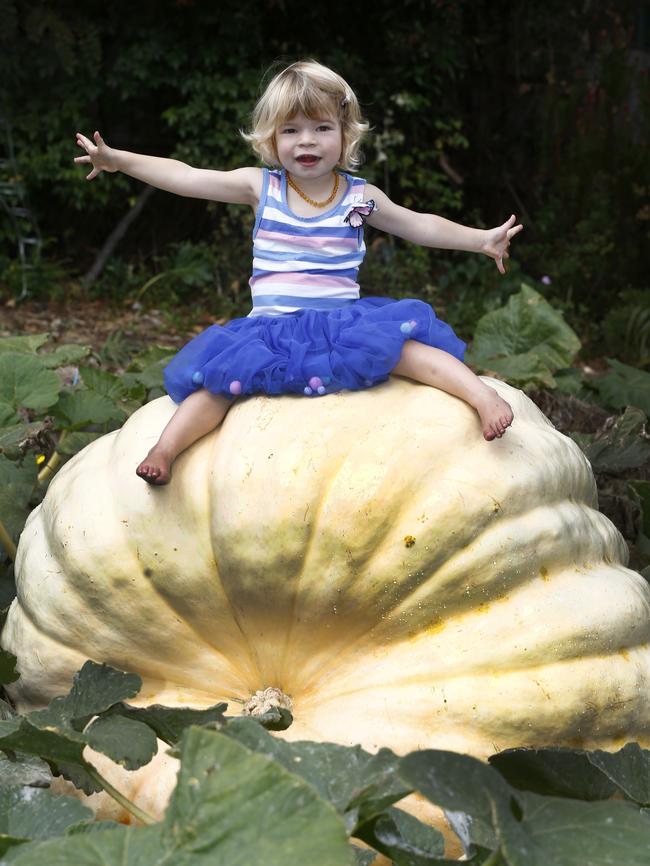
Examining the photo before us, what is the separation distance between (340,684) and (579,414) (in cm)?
161

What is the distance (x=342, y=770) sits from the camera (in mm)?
1208

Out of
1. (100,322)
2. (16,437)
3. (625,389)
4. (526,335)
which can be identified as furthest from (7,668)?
(100,322)

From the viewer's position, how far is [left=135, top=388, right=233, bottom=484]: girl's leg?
1.75 metres

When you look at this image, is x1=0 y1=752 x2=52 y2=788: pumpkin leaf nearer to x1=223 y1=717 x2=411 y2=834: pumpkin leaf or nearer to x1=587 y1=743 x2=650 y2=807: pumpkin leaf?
x1=223 y1=717 x2=411 y2=834: pumpkin leaf

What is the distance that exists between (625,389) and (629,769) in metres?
2.08

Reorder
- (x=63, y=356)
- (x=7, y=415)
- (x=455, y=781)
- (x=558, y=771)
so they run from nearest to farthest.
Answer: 1. (x=455, y=781)
2. (x=558, y=771)
3. (x=7, y=415)
4. (x=63, y=356)

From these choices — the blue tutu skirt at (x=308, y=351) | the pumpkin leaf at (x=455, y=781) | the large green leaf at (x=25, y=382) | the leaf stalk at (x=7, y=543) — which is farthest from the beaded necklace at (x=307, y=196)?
the pumpkin leaf at (x=455, y=781)

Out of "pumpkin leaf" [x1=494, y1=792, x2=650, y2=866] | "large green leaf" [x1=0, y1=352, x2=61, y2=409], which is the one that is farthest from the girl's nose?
"pumpkin leaf" [x1=494, y1=792, x2=650, y2=866]

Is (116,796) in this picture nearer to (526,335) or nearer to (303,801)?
(303,801)

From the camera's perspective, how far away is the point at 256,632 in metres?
1.74

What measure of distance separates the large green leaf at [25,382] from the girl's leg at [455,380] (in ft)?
3.11

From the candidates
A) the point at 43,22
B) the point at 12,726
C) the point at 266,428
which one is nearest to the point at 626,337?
the point at 43,22

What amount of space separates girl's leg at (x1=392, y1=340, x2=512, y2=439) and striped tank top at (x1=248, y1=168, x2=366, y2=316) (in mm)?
234

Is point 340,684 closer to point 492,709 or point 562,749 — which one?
point 492,709
